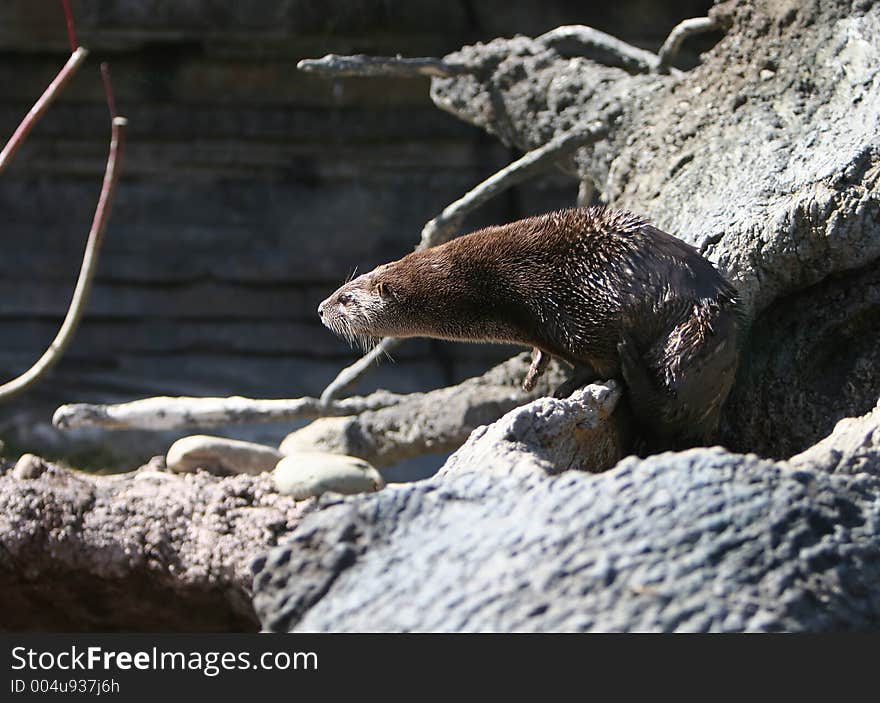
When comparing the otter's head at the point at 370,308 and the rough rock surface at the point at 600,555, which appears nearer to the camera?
the rough rock surface at the point at 600,555

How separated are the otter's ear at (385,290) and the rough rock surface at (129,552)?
2.79 ft

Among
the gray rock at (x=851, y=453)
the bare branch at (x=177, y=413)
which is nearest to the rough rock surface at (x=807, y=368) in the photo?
the gray rock at (x=851, y=453)

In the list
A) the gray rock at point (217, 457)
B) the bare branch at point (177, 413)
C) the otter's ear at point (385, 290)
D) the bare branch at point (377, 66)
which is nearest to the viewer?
the otter's ear at point (385, 290)

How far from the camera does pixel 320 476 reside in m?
3.78

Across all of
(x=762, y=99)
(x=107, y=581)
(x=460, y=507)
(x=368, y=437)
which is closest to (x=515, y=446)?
(x=460, y=507)

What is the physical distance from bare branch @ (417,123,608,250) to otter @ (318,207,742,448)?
3.35 ft

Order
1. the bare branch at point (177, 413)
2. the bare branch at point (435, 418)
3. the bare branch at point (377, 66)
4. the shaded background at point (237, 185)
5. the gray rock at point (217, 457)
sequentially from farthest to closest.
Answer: the shaded background at point (237, 185) → the bare branch at point (435, 418) → the bare branch at point (377, 66) → the bare branch at point (177, 413) → the gray rock at point (217, 457)

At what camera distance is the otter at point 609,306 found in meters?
3.18

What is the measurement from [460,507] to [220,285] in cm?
649

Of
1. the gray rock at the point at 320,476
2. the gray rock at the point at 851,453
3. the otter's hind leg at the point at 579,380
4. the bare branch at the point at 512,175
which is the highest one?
the bare branch at the point at 512,175

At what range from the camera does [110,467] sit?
711cm

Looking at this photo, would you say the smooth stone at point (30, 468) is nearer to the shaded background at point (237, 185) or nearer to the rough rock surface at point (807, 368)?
the rough rock surface at point (807, 368)

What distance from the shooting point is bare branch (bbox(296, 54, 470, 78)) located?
4.96 metres

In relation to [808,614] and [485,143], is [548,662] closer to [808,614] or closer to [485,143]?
[808,614]
